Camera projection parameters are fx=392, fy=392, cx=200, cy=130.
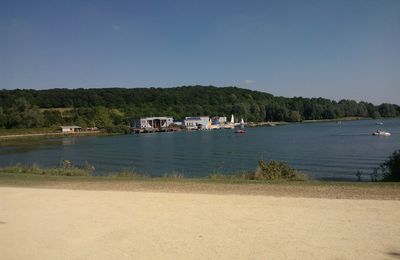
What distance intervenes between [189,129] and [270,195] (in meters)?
137

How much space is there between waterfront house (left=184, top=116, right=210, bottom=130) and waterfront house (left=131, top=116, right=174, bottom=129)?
6524 millimetres

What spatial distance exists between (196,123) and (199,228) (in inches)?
5660

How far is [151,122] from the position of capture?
5817 inches

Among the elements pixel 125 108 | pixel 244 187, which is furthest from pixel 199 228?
pixel 125 108

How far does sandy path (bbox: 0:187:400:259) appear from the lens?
655 centimetres

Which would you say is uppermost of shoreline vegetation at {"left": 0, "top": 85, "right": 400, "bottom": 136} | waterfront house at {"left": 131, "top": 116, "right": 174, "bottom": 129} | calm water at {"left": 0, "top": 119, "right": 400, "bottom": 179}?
shoreline vegetation at {"left": 0, "top": 85, "right": 400, "bottom": 136}

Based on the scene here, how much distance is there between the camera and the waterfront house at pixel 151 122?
473 ft

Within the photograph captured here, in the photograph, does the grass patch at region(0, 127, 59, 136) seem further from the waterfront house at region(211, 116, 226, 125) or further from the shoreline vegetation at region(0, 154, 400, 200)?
the shoreline vegetation at region(0, 154, 400, 200)

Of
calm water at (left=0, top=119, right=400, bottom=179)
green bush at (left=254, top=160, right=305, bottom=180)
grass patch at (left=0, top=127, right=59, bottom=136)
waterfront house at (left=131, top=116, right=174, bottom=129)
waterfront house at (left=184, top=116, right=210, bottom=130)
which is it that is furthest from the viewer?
waterfront house at (left=184, top=116, right=210, bottom=130)

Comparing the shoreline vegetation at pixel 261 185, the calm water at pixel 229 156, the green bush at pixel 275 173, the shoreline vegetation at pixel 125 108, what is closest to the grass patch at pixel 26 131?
the shoreline vegetation at pixel 125 108

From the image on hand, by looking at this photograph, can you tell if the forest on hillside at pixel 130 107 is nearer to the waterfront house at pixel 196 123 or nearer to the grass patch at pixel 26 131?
the grass patch at pixel 26 131

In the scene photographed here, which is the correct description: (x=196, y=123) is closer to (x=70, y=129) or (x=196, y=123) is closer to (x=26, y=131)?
(x=70, y=129)

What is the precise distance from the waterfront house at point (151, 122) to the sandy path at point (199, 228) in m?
133

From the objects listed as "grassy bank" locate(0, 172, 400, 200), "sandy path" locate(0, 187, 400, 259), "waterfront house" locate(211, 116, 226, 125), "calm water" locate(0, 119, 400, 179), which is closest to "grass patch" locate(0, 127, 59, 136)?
"calm water" locate(0, 119, 400, 179)
